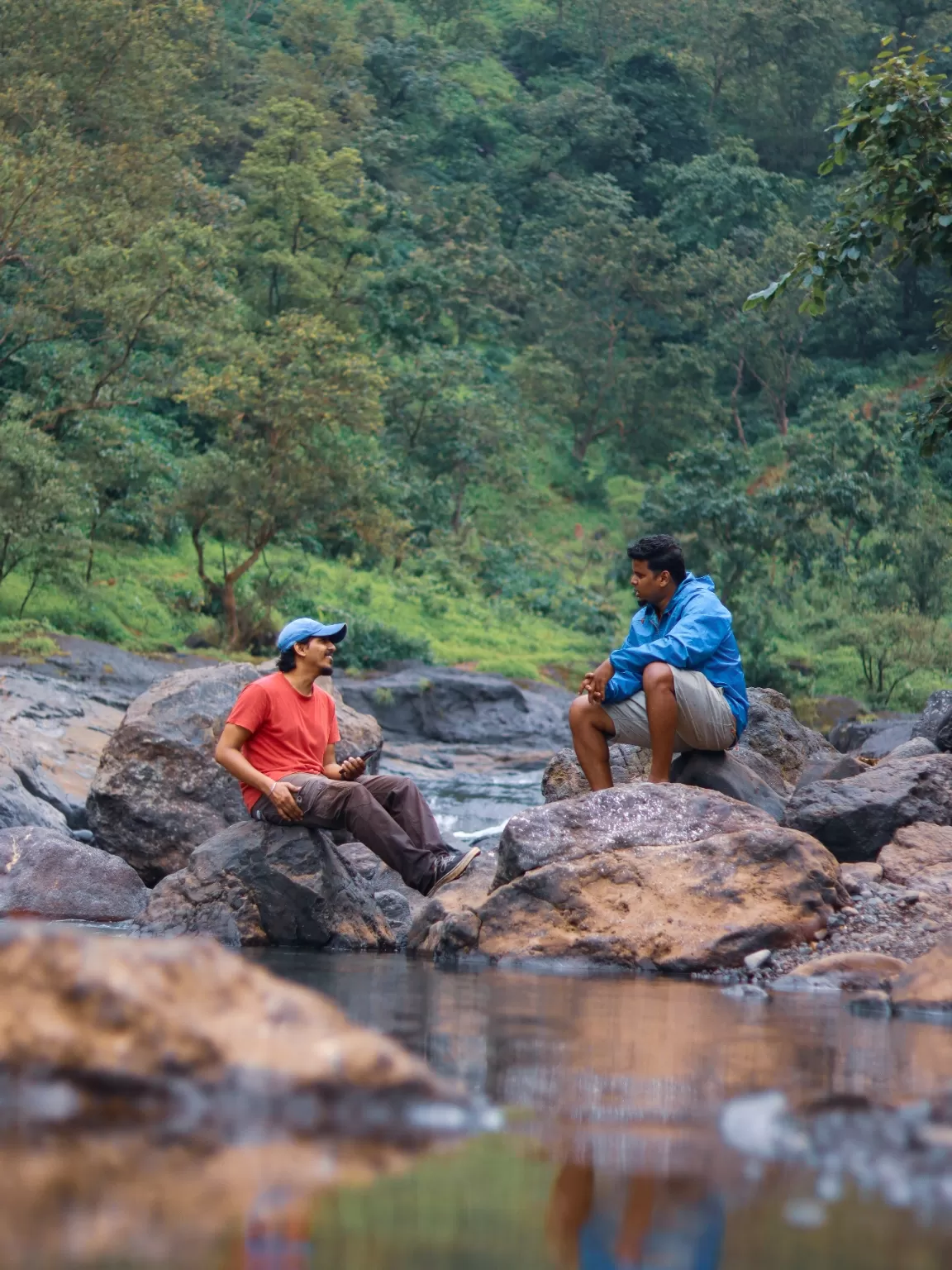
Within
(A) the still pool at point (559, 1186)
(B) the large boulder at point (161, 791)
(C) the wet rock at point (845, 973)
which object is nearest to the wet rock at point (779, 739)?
(B) the large boulder at point (161, 791)

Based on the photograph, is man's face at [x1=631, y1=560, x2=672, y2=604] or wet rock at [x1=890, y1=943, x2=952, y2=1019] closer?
wet rock at [x1=890, y1=943, x2=952, y2=1019]

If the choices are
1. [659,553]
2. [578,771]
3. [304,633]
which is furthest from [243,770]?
[578,771]

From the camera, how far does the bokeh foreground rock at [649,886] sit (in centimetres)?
631

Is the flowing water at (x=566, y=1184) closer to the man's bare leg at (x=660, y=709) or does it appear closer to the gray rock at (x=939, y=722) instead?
the man's bare leg at (x=660, y=709)

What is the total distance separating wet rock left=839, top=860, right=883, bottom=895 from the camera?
6.73 metres

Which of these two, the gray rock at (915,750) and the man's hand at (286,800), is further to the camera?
the gray rock at (915,750)

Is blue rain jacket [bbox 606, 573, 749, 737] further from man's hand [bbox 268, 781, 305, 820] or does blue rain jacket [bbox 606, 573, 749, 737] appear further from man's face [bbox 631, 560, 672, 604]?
man's hand [bbox 268, 781, 305, 820]

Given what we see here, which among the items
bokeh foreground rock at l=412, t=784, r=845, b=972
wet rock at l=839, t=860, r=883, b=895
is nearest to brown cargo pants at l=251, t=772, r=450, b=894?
bokeh foreground rock at l=412, t=784, r=845, b=972

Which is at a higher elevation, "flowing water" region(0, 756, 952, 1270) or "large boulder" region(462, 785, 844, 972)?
"flowing water" region(0, 756, 952, 1270)

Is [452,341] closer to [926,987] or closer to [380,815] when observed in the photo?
[380,815]

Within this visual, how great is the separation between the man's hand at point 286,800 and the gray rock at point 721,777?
203 centimetres

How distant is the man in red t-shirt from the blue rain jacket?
118cm

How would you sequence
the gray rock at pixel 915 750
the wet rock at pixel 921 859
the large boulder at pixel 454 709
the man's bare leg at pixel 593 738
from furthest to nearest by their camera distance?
the large boulder at pixel 454 709 → the gray rock at pixel 915 750 → the man's bare leg at pixel 593 738 → the wet rock at pixel 921 859

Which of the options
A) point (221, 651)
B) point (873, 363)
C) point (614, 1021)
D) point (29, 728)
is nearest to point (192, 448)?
point (221, 651)
